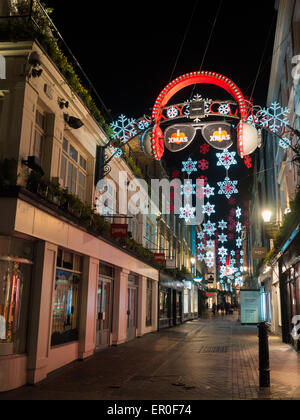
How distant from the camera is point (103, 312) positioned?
1465cm

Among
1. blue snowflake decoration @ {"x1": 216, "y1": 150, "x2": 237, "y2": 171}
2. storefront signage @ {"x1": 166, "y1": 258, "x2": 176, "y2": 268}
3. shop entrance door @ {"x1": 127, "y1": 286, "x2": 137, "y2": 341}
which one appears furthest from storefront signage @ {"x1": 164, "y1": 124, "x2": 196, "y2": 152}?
storefront signage @ {"x1": 166, "y1": 258, "x2": 176, "y2": 268}

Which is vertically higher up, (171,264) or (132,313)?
(171,264)

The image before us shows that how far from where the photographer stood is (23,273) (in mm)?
9094

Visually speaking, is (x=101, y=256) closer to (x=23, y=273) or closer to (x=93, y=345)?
(x=93, y=345)

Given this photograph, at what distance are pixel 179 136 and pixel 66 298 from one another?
608 cm

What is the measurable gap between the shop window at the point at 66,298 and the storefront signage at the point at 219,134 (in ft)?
18.3

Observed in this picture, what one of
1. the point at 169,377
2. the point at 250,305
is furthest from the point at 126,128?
the point at 250,305

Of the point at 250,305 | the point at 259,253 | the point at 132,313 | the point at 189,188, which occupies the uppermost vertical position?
the point at 189,188

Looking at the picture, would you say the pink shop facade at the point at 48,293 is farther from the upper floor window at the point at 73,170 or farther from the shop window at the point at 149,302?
the shop window at the point at 149,302

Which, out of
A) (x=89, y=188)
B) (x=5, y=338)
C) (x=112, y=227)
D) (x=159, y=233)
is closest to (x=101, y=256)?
(x=112, y=227)

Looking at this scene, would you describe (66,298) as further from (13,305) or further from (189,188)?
(189,188)

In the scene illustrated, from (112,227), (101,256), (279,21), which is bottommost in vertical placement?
(101,256)

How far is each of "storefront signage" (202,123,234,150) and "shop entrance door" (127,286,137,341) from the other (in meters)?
9.17
